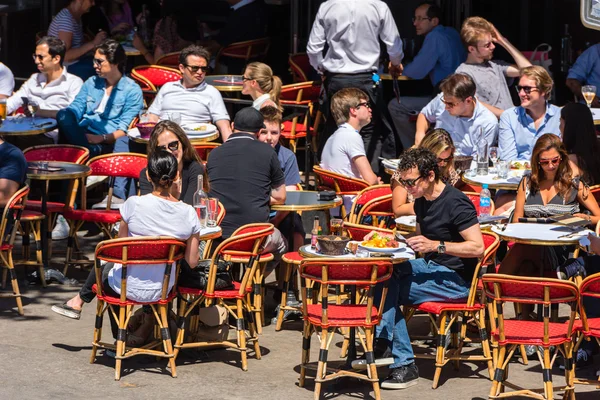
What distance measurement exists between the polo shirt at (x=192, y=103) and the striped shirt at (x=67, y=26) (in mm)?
2905

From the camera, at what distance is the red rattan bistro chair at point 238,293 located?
7543 millimetres

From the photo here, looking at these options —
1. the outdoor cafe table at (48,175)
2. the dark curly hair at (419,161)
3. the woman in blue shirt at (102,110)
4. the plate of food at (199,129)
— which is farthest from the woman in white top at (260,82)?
the dark curly hair at (419,161)

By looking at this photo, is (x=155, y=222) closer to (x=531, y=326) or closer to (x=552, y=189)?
(x=531, y=326)

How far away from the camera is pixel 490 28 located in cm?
1116

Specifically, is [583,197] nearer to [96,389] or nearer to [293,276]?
[293,276]

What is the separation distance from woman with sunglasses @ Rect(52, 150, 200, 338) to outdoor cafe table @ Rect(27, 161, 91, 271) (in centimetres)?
216

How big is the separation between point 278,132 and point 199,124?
6.16 feet

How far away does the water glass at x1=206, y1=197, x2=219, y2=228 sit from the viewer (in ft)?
26.4

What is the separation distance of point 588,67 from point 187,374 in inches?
247

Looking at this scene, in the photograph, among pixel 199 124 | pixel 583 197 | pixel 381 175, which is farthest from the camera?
pixel 381 175

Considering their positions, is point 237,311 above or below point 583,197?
below

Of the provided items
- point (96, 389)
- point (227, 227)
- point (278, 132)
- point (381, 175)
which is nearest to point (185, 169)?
point (227, 227)

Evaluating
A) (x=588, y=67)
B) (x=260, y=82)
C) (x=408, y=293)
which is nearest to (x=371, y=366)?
(x=408, y=293)

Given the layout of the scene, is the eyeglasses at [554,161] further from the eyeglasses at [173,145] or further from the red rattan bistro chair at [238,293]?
the eyeglasses at [173,145]
